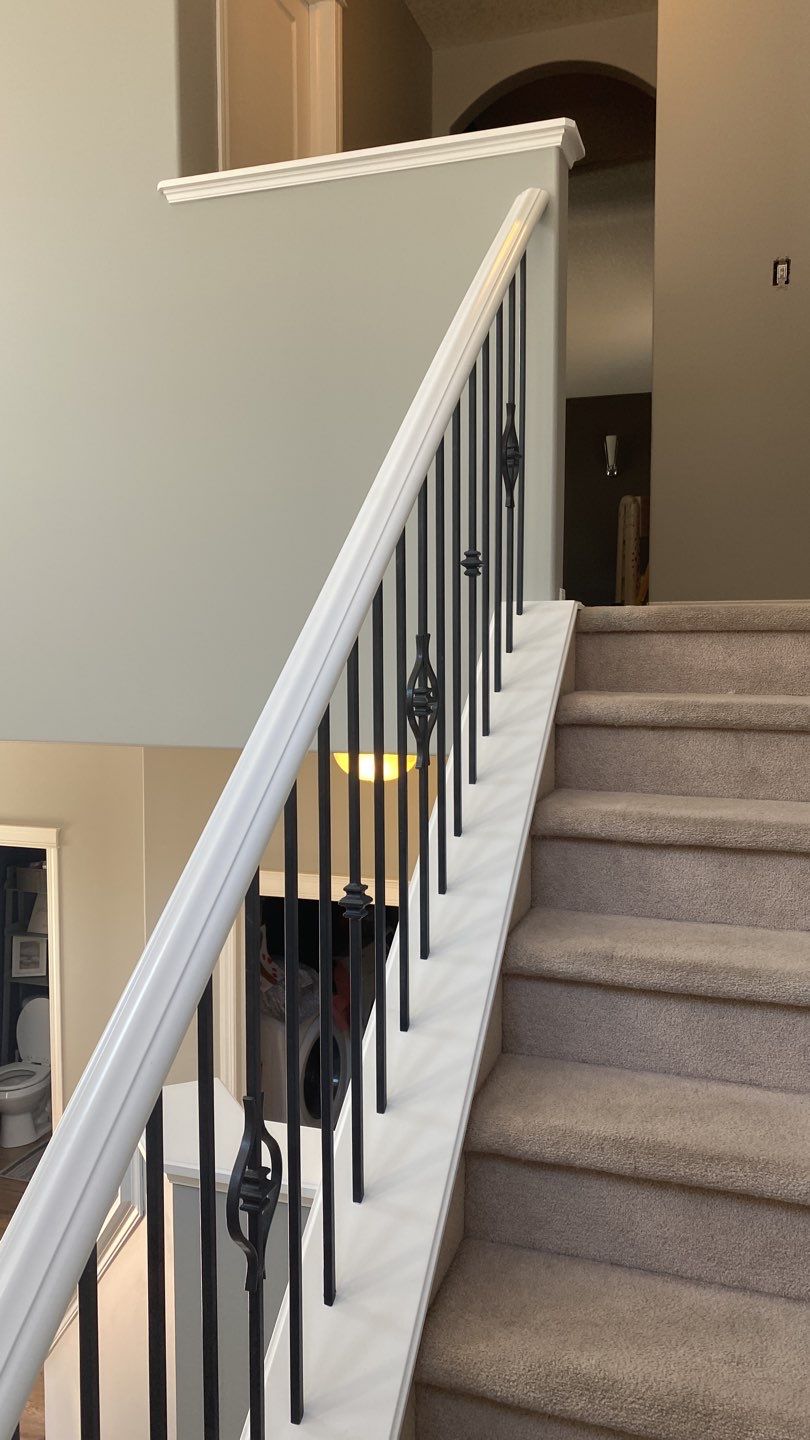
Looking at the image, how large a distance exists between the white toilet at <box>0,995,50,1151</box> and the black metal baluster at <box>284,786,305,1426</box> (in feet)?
19.7

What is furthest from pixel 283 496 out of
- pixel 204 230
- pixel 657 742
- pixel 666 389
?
pixel 666 389

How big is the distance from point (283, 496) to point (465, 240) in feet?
2.69

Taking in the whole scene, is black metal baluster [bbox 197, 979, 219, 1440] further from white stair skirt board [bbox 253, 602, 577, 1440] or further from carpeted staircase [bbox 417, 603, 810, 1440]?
carpeted staircase [bbox 417, 603, 810, 1440]

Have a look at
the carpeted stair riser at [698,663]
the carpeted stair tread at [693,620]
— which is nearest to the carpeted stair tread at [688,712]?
Answer: the carpeted stair riser at [698,663]

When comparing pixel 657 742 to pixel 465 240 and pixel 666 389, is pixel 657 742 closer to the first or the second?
pixel 465 240

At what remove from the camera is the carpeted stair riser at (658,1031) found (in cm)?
163

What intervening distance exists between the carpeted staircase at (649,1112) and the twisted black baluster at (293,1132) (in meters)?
0.18

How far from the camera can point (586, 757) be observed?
7.41 feet

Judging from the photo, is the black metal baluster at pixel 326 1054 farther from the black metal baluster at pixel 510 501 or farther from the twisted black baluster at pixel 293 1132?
the black metal baluster at pixel 510 501

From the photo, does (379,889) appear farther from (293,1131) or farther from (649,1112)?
(649,1112)

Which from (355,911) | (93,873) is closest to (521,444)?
(355,911)

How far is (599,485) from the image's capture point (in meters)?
7.47

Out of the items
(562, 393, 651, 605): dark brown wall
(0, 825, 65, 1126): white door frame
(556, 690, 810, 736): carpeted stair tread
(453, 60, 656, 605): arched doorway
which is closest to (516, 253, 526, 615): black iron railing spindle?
(556, 690, 810, 736): carpeted stair tread

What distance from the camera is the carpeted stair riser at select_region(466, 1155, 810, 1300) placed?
1.41 meters
